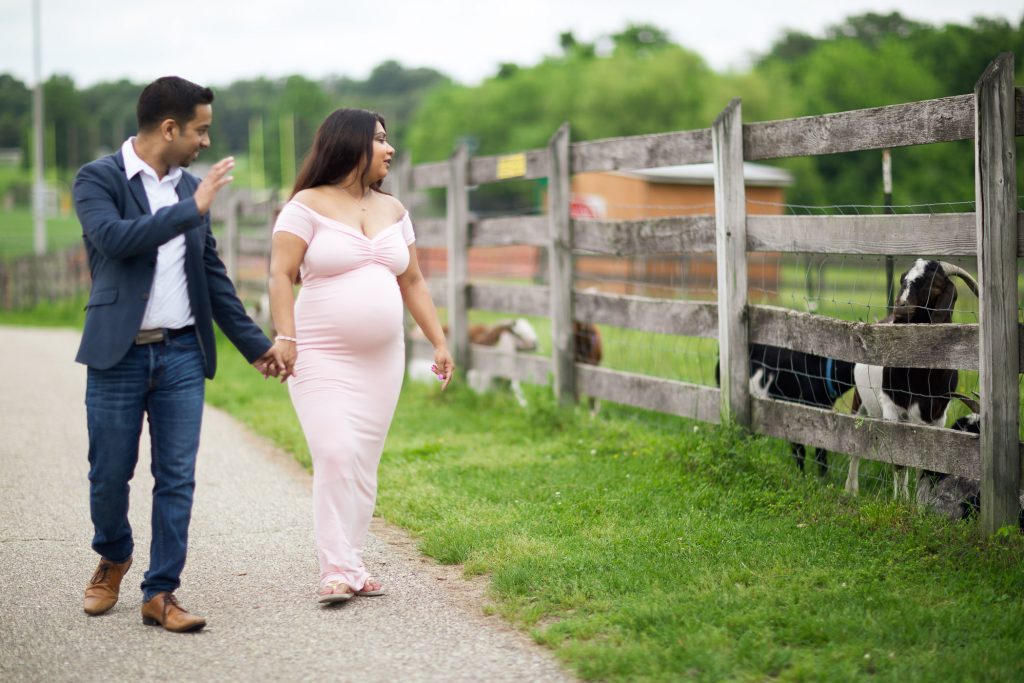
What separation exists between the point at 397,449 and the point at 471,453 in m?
0.61

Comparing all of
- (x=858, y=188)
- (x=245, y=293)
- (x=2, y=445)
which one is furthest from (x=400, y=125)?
(x=2, y=445)

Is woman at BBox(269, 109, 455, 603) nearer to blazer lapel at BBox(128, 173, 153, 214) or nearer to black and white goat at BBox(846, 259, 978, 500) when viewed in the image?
blazer lapel at BBox(128, 173, 153, 214)

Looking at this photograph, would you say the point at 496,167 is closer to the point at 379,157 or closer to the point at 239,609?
the point at 379,157

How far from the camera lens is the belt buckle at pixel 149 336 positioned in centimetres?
457

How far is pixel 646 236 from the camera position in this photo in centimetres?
820

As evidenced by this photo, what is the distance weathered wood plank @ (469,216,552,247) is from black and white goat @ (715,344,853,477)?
117 inches

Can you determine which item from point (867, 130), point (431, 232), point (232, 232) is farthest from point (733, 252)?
point (232, 232)

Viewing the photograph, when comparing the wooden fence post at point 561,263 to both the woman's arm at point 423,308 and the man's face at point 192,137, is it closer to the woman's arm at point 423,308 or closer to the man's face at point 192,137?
the woman's arm at point 423,308

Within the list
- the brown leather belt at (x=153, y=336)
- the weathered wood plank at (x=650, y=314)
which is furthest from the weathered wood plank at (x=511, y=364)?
the brown leather belt at (x=153, y=336)

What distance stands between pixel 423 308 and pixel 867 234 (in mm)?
2461

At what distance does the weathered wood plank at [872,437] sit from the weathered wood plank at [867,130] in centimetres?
146

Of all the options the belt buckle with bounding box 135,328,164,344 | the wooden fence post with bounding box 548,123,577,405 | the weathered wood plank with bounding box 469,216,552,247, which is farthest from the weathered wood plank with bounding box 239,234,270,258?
the belt buckle with bounding box 135,328,164,344

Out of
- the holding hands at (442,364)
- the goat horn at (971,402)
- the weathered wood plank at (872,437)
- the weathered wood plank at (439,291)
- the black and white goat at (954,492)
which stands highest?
the weathered wood plank at (439,291)

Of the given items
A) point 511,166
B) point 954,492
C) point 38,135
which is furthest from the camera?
point 38,135
